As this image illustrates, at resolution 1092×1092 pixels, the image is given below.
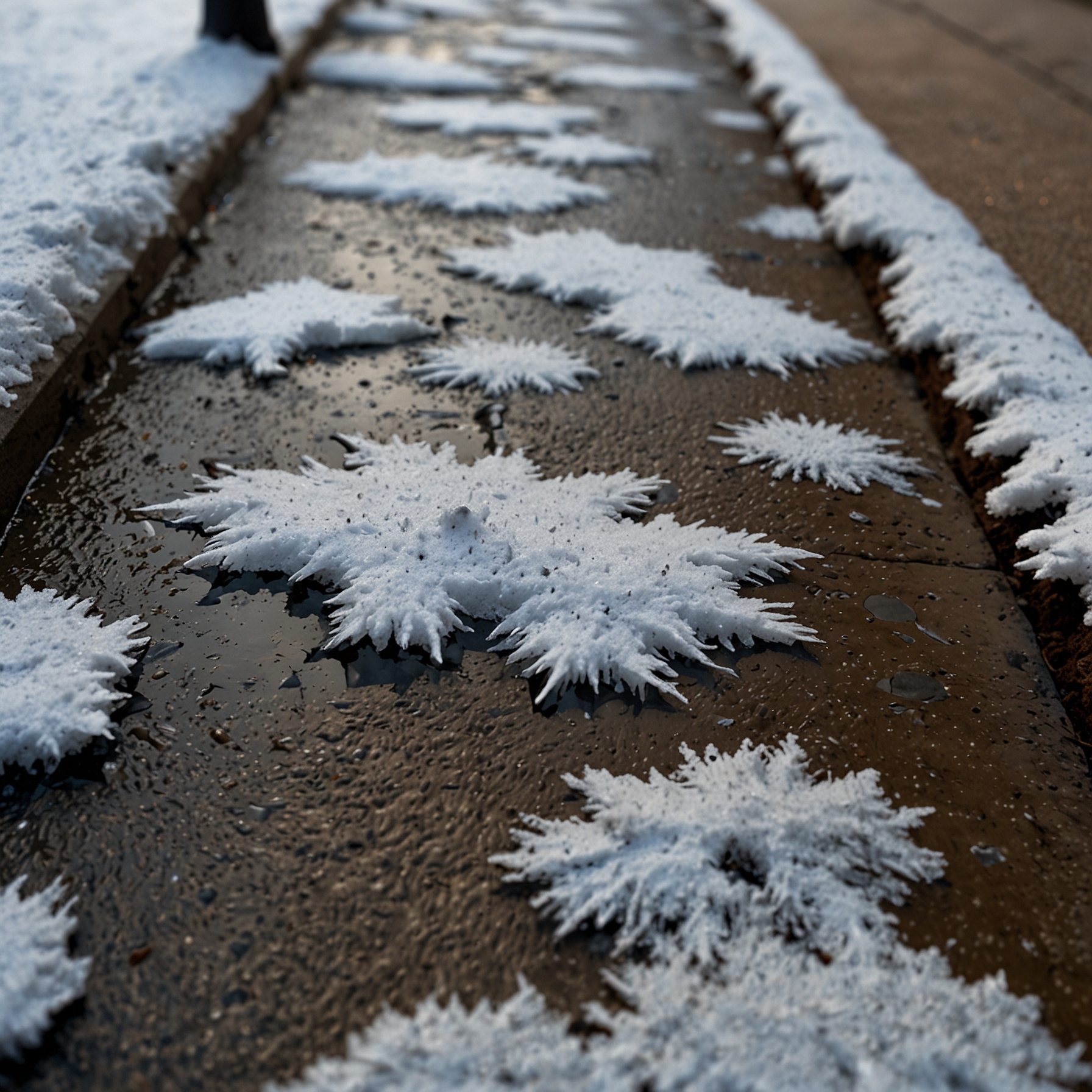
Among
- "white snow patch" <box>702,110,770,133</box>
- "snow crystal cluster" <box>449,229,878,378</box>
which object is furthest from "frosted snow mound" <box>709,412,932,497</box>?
"white snow patch" <box>702,110,770,133</box>

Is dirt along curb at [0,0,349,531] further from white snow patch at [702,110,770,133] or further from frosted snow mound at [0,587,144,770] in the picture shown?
white snow patch at [702,110,770,133]

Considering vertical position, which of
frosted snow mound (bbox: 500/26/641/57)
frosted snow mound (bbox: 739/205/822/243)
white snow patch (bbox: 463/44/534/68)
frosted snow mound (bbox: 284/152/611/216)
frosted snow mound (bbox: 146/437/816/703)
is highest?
frosted snow mound (bbox: 500/26/641/57)

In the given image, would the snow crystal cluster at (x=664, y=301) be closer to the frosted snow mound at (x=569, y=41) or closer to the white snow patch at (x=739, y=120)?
the white snow patch at (x=739, y=120)

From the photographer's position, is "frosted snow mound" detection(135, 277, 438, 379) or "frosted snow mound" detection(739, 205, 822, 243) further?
"frosted snow mound" detection(739, 205, 822, 243)

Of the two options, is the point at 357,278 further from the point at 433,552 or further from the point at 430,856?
the point at 430,856

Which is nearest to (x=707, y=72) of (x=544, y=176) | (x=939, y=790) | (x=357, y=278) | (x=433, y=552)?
(x=544, y=176)

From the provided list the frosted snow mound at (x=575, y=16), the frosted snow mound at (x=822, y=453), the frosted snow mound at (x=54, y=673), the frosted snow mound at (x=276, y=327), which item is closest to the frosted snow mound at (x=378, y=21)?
the frosted snow mound at (x=575, y=16)

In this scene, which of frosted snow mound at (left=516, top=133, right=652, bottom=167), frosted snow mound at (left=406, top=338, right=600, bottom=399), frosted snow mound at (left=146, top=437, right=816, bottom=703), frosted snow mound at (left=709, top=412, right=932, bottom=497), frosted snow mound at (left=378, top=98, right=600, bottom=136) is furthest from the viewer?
frosted snow mound at (left=378, top=98, right=600, bottom=136)

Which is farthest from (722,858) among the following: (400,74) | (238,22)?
(400,74)
